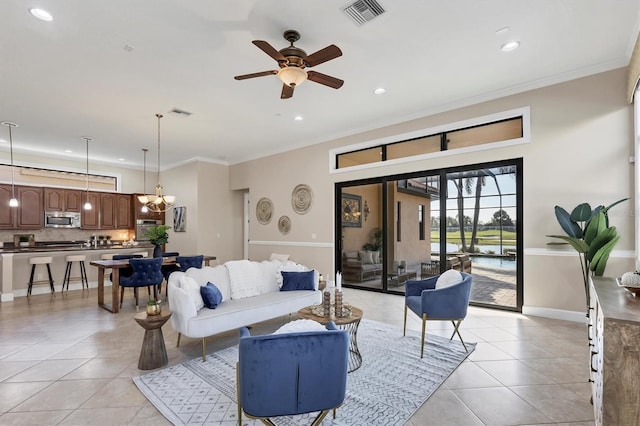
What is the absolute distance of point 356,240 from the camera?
6707 mm

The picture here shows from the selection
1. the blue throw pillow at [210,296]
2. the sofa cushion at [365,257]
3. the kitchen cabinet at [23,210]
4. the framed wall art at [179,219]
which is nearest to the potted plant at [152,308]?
the blue throw pillow at [210,296]

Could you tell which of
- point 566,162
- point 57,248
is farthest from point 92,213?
point 566,162

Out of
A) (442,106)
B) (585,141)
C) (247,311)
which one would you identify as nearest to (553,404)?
(247,311)

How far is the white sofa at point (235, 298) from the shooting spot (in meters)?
3.15

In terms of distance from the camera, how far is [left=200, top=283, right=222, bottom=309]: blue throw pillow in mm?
3426

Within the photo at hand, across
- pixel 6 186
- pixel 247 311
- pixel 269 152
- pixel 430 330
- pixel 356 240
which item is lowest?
pixel 430 330

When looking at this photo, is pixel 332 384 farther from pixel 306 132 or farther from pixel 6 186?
pixel 6 186

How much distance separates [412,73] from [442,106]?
140 centimetres

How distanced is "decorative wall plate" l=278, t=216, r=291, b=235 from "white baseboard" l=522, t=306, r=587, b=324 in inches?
201

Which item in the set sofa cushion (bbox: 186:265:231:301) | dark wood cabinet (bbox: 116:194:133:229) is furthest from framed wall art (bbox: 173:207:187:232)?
sofa cushion (bbox: 186:265:231:301)

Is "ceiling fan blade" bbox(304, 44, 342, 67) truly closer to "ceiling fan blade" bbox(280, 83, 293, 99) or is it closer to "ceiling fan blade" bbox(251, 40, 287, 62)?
"ceiling fan blade" bbox(251, 40, 287, 62)

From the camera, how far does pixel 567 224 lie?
12.7 ft

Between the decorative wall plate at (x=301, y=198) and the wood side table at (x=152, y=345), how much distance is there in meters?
4.63

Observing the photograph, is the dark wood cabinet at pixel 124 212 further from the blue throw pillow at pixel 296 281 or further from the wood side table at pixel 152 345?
the wood side table at pixel 152 345
